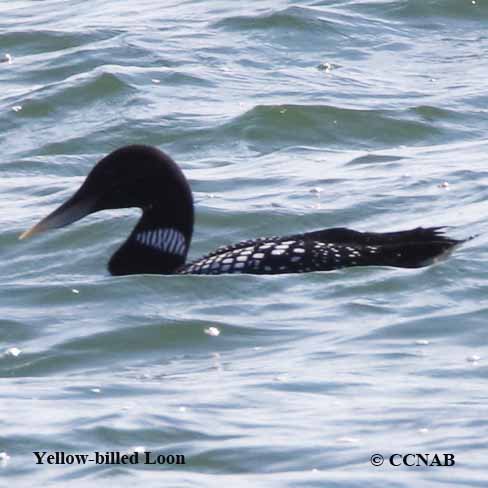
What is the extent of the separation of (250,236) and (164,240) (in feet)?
3.34

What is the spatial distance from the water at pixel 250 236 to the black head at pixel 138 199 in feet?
0.75

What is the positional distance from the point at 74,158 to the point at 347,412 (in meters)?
5.73

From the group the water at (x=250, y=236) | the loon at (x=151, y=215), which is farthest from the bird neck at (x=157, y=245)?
the water at (x=250, y=236)

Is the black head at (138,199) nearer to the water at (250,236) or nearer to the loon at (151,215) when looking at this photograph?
the loon at (151,215)

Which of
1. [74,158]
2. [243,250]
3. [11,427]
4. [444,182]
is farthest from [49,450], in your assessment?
[74,158]

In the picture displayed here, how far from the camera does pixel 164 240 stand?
9.24 metres

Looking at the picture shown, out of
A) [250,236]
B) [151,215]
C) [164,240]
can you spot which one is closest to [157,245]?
[164,240]

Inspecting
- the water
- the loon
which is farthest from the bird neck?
the water

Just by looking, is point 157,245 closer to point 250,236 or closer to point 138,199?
point 138,199

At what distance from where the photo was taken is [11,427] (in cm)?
648

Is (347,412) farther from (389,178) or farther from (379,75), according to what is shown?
(379,75)

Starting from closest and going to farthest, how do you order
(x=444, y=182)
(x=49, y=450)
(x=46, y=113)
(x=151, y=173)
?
(x=49, y=450)
(x=151, y=173)
(x=444, y=182)
(x=46, y=113)

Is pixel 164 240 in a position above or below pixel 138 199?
below

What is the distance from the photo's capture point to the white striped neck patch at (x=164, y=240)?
30.3 ft
